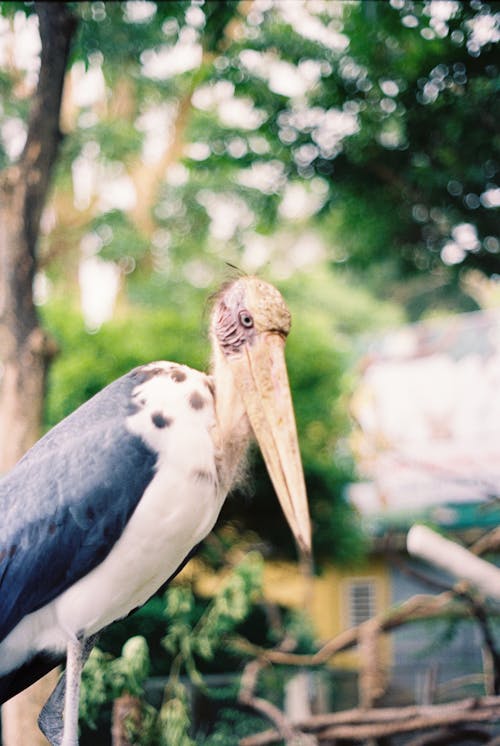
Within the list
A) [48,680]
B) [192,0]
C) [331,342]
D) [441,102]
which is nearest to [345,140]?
[441,102]

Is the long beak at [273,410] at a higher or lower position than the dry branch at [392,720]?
higher

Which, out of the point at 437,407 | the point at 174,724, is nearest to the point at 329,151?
the point at 174,724

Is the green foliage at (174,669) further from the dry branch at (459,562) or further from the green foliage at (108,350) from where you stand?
the green foliage at (108,350)

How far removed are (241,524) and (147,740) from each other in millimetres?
3627

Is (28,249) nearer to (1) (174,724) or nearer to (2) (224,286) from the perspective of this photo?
(2) (224,286)

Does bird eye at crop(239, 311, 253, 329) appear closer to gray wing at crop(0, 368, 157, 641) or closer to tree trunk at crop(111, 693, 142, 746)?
gray wing at crop(0, 368, 157, 641)

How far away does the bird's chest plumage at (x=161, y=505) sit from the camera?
2.28 metres

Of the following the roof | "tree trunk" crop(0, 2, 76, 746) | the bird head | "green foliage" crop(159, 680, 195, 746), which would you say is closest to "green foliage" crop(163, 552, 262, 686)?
"green foliage" crop(159, 680, 195, 746)

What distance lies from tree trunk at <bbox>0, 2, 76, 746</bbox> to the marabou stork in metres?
1.78

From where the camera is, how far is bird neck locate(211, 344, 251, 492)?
2.39 meters

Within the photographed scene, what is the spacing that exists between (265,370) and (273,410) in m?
0.10

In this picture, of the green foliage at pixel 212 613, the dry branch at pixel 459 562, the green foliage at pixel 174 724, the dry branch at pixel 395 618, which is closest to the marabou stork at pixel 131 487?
the dry branch at pixel 459 562

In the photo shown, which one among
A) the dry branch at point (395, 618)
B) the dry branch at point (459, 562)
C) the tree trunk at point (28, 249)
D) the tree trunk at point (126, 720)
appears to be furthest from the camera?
the dry branch at point (395, 618)

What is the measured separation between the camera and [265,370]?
2.43 metres
